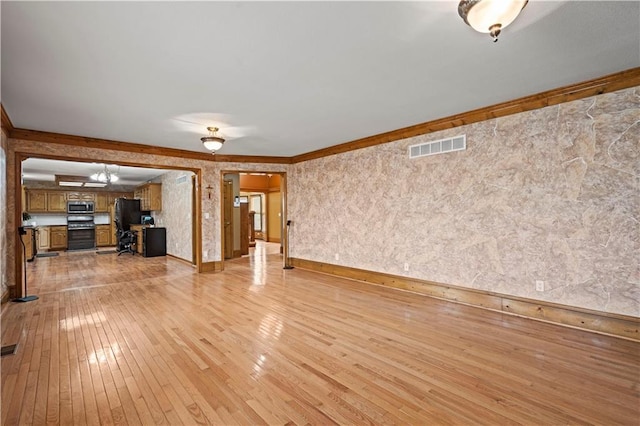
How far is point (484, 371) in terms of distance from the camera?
92.0 inches

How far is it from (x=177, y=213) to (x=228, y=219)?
139 centimetres

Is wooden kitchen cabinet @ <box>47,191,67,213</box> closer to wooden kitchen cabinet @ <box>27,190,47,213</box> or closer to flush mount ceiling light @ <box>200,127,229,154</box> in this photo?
wooden kitchen cabinet @ <box>27,190,47,213</box>

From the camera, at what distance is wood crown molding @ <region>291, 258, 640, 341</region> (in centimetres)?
292

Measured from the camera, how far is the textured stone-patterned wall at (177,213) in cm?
743

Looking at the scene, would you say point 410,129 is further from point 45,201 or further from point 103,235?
point 45,201

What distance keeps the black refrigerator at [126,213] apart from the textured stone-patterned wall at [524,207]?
845 cm

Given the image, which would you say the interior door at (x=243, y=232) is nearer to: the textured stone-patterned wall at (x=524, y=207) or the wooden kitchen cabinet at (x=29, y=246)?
the textured stone-patterned wall at (x=524, y=207)

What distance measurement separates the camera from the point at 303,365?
2447 mm

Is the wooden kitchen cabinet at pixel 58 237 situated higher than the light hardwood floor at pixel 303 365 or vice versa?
the wooden kitchen cabinet at pixel 58 237

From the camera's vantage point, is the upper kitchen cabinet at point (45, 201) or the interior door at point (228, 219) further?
the upper kitchen cabinet at point (45, 201)

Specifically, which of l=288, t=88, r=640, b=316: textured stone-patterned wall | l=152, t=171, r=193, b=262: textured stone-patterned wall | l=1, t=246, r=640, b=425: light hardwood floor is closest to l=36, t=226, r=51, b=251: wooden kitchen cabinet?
l=152, t=171, r=193, b=262: textured stone-patterned wall

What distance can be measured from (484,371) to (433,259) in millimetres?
2133

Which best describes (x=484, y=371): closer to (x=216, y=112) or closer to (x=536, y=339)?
(x=536, y=339)

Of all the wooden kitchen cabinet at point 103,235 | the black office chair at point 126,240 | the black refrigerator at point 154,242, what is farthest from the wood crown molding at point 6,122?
the wooden kitchen cabinet at point 103,235
